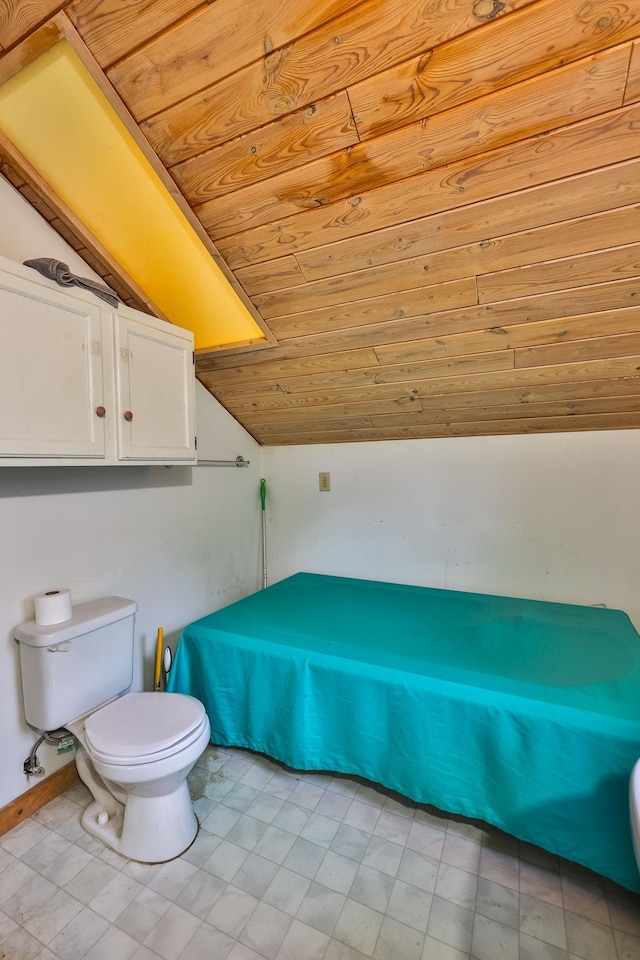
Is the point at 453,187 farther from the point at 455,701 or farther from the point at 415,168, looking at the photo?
the point at 455,701

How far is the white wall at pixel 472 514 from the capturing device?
2031 mm

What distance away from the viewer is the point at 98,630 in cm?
155

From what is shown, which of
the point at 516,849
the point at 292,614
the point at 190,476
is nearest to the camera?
the point at 516,849

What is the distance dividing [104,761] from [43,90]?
2.04 meters

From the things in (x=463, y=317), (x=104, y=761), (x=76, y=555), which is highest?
(x=463, y=317)

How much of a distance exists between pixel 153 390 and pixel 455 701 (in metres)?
1.61

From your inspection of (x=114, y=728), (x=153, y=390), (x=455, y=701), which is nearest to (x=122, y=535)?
(x=153, y=390)

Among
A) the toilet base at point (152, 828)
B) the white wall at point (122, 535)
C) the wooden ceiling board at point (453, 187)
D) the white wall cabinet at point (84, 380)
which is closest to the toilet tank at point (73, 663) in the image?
the white wall at point (122, 535)

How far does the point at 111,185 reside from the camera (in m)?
1.46

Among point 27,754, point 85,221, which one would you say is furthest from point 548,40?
point 27,754

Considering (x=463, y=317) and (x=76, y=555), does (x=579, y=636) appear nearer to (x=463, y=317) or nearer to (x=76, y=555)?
(x=463, y=317)

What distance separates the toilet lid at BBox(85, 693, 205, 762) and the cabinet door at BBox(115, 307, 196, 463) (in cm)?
91

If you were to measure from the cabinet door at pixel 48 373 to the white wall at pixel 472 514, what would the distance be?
4.88ft

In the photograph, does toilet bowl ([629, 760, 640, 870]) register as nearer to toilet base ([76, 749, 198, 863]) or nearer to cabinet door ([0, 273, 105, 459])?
toilet base ([76, 749, 198, 863])
